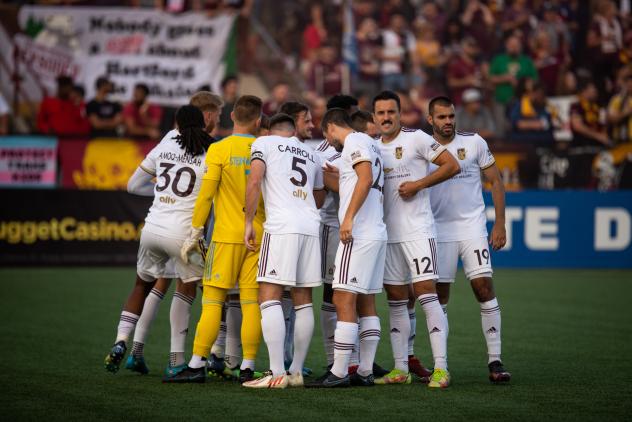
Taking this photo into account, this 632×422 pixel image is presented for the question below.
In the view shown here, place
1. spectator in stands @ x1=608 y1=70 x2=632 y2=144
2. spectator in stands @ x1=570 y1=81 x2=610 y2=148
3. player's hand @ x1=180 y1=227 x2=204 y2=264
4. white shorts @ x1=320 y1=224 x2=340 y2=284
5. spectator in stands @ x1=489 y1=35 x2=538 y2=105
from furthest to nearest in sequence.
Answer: spectator in stands @ x1=489 y1=35 x2=538 y2=105, spectator in stands @ x1=608 y1=70 x2=632 y2=144, spectator in stands @ x1=570 y1=81 x2=610 y2=148, white shorts @ x1=320 y1=224 x2=340 y2=284, player's hand @ x1=180 y1=227 x2=204 y2=264

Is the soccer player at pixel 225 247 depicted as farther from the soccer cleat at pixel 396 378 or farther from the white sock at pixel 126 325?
the soccer cleat at pixel 396 378

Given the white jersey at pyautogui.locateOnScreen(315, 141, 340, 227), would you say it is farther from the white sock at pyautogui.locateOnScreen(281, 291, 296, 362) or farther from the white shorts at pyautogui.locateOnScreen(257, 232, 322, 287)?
the white shorts at pyautogui.locateOnScreen(257, 232, 322, 287)

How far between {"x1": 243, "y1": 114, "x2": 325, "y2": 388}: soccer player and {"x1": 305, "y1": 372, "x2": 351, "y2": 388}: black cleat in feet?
0.39

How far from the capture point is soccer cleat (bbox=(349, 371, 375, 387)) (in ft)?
27.4

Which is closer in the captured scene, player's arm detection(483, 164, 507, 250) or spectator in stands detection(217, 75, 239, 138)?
player's arm detection(483, 164, 507, 250)

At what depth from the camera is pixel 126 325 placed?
29.3ft

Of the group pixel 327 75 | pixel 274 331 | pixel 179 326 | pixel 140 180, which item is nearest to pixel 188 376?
pixel 179 326

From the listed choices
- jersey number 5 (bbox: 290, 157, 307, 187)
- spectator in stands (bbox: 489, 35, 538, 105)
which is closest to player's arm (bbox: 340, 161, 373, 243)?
jersey number 5 (bbox: 290, 157, 307, 187)

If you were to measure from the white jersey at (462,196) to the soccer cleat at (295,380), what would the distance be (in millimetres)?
1759

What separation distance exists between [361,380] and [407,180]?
5.51 feet

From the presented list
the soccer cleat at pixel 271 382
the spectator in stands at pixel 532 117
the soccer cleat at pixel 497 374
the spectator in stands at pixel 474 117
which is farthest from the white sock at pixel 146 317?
the spectator in stands at pixel 532 117

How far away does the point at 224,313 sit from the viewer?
9562mm

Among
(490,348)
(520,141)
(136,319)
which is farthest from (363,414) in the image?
(520,141)

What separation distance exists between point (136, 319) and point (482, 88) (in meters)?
15.4
